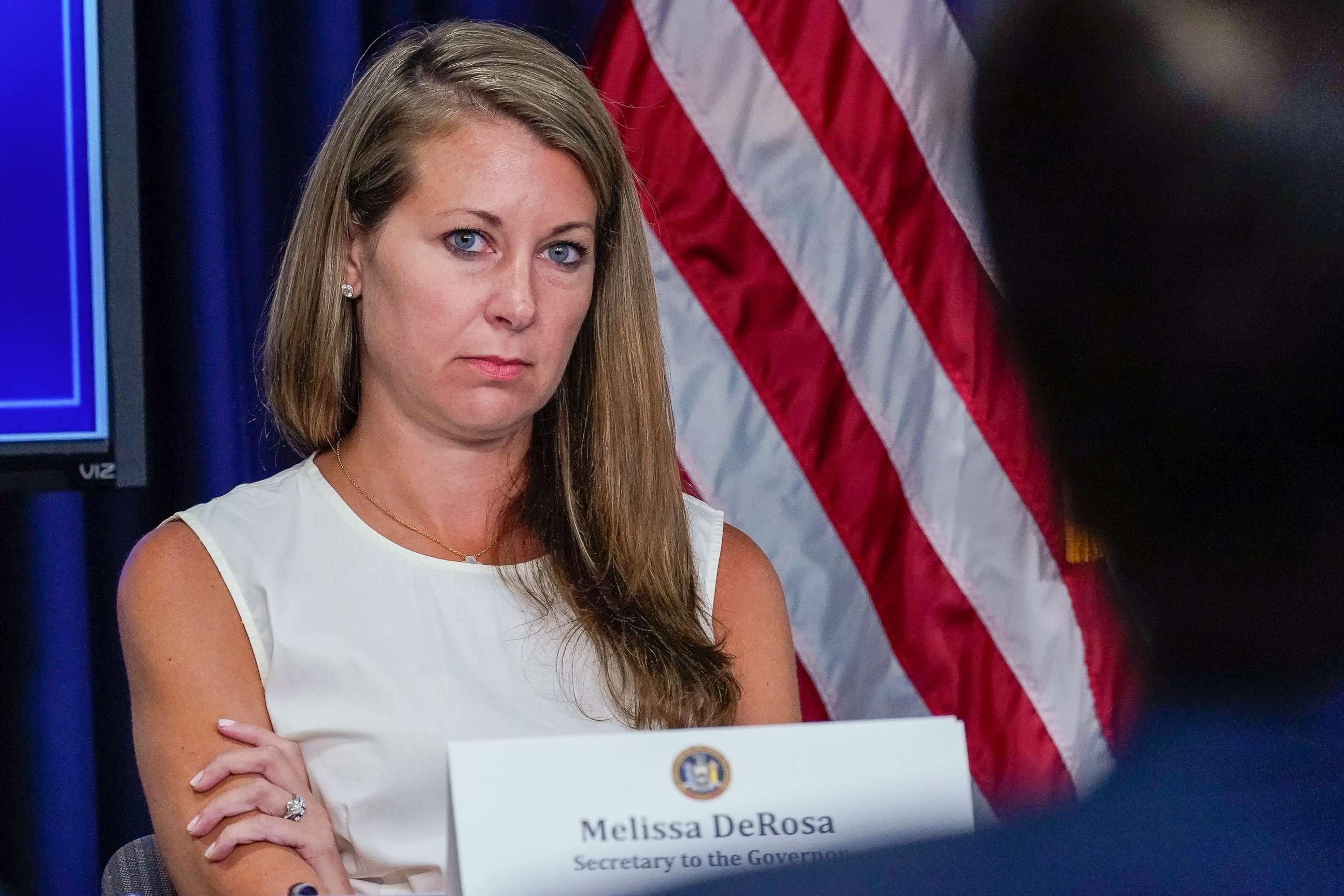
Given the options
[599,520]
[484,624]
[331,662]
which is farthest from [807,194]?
[331,662]

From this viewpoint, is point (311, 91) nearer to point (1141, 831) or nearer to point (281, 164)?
point (281, 164)

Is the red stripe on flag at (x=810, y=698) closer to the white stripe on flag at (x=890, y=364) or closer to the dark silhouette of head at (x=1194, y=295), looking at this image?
the white stripe on flag at (x=890, y=364)

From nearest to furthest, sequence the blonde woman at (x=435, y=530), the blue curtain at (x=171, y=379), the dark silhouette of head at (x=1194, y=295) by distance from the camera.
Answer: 1. the dark silhouette of head at (x=1194, y=295)
2. the blonde woman at (x=435, y=530)
3. the blue curtain at (x=171, y=379)

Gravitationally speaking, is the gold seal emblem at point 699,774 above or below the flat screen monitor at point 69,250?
below

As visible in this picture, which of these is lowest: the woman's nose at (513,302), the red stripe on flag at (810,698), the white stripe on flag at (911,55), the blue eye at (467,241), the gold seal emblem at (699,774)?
the red stripe on flag at (810,698)

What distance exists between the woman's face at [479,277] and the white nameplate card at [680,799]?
0.83 m

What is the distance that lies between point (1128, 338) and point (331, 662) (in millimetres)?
1289

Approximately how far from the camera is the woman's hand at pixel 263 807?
4.50ft

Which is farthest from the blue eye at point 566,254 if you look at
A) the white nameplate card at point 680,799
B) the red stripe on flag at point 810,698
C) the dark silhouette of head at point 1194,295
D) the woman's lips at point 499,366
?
the dark silhouette of head at point 1194,295

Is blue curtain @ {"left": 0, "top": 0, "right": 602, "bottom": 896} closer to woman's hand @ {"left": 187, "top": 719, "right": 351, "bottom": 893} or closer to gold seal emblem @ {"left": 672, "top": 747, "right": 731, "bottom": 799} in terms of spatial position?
woman's hand @ {"left": 187, "top": 719, "right": 351, "bottom": 893}

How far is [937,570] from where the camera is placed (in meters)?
2.25

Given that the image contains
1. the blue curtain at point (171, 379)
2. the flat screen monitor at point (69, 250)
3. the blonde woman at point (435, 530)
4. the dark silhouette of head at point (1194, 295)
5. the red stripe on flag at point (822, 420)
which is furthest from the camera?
the red stripe on flag at point (822, 420)

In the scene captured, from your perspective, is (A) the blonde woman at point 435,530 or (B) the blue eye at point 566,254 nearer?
(A) the blonde woman at point 435,530

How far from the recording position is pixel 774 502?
2244 millimetres
